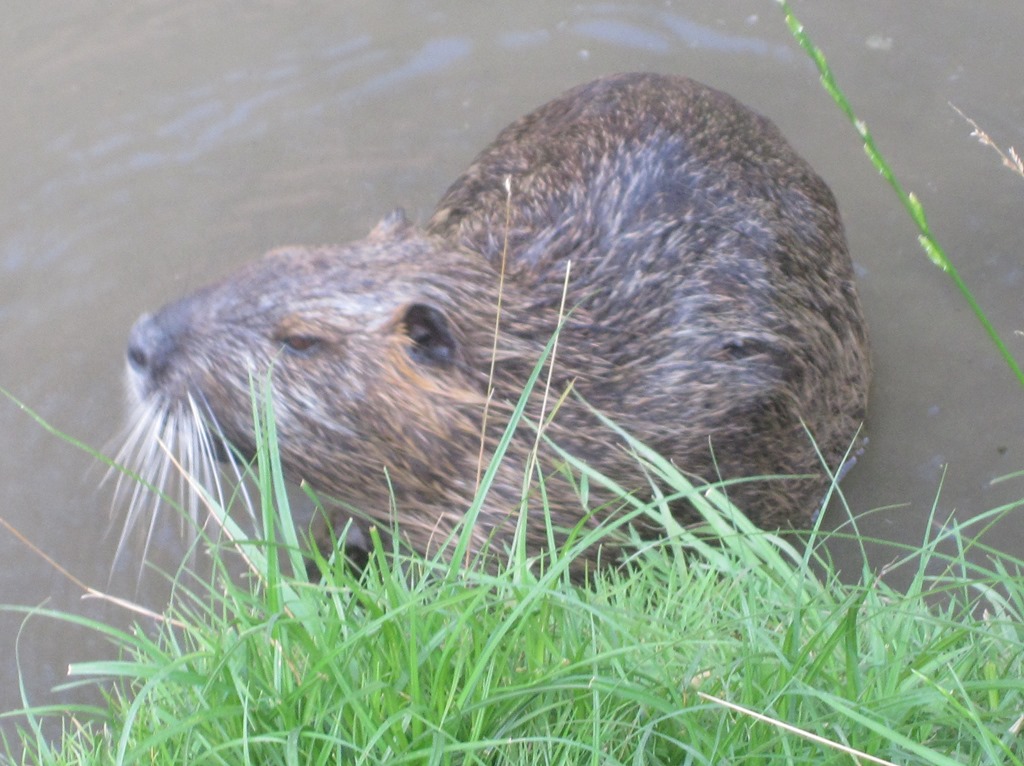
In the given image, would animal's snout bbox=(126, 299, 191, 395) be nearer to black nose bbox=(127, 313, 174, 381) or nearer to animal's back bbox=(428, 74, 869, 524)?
black nose bbox=(127, 313, 174, 381)

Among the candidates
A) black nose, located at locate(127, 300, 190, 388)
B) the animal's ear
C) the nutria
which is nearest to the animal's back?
the nutria

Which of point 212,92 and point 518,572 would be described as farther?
point 212,92

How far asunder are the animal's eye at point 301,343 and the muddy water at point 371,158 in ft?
3.38

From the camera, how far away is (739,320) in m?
2.58

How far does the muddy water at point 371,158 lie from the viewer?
3.28 metres

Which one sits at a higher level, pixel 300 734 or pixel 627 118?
pixel 627 118

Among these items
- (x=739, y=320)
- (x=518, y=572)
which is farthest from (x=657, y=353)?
(x=518, y=572)

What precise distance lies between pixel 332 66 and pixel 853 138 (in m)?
1.86

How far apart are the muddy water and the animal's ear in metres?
1.19

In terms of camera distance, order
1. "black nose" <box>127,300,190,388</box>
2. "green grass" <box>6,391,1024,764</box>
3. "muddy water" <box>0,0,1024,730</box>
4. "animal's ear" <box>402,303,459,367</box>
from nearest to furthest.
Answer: "green grass" <box>6,391,1024,764</box>
"animal's ear" <box>402,303,459,367</box>
"black nose" <box>127,300,190,388</box>
"muddy water" <box>0,0,1024,730</box>

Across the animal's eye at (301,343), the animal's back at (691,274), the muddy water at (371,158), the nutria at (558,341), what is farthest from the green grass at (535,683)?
the muddy water at (371,158)

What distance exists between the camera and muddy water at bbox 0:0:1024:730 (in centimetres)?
328

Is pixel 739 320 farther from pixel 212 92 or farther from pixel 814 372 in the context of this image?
pixel 212 92

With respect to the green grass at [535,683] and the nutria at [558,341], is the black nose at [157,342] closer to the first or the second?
the nutria at [558,341]
